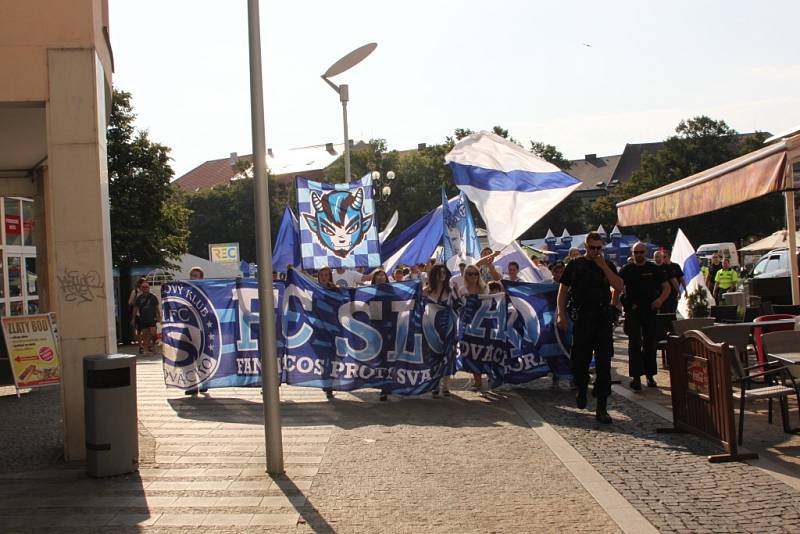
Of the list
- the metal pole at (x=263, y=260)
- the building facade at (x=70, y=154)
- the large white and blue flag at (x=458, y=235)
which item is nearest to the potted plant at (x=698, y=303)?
the large white and blue flag at (x=458, y=235)

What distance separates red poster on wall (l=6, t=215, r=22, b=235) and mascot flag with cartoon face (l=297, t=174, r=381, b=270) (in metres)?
5.26

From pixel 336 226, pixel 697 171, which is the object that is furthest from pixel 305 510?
pixel 697 171

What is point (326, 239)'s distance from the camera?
17031 millimetres

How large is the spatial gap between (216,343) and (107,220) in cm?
374

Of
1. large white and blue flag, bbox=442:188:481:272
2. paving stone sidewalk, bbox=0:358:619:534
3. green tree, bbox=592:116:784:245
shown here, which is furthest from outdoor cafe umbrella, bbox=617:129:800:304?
green tree, bbox=592:116:784:245

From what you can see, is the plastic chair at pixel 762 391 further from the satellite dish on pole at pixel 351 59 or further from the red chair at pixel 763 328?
the satellite dish on pole at pixel 351 59

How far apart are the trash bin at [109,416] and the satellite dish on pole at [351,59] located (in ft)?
47.7

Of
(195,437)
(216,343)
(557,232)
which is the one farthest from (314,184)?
(557,232)

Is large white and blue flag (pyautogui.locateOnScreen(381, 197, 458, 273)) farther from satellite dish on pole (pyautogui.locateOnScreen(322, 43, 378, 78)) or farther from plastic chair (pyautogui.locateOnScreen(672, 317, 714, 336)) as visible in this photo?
plastic chair (pyautogui.locateOnScreen(672, 317, 714, 336))

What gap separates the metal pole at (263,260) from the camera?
6.79 metres

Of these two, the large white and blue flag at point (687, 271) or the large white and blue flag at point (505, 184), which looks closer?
the large white and blue flag at point (505, 184)

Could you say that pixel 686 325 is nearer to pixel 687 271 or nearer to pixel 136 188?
pixel 687 271

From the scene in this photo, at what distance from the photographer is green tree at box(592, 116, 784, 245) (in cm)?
6794

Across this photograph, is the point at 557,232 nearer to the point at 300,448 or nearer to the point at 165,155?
the point at 165,155
